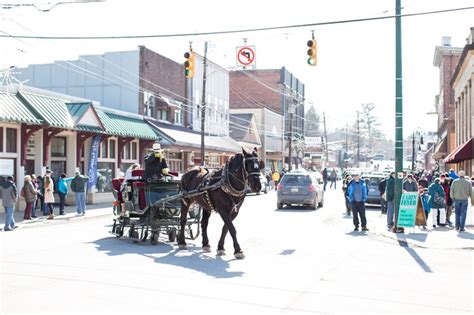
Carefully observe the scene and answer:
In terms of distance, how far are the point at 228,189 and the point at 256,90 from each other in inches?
2738

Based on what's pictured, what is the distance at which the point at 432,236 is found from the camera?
16391 millimetres

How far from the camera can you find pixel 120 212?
14586 millimetres

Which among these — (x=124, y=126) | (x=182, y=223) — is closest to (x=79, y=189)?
(x=124, y=126)

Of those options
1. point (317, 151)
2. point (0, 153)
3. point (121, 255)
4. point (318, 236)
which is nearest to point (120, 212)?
point (121, 255)

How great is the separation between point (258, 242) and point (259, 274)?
459 cm

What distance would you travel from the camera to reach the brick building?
3120 inches

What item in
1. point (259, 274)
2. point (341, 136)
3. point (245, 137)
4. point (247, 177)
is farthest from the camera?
point (341, 136)

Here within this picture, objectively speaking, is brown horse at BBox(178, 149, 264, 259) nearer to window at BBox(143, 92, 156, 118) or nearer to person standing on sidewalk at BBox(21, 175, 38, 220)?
person standing on sidewalk at BBox(21, 175, 38, 220)

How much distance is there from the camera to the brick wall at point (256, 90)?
79.6 metres

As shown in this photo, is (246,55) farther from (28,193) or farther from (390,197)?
(28,193)

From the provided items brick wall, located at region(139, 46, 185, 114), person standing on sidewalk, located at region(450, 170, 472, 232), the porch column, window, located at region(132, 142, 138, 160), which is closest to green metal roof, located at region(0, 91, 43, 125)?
the porch column

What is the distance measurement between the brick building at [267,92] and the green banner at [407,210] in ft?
196

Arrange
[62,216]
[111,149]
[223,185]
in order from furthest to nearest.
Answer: [111,149], [62,216], [223,185]

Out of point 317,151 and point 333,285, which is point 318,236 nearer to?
point 333,285
